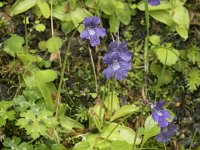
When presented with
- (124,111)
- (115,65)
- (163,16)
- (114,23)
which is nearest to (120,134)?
(124,111)

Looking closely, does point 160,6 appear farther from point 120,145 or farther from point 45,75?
point 120,145

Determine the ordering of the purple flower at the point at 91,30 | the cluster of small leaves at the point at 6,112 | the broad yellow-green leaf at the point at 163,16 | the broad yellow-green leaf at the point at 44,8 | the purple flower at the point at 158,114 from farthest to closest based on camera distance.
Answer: the broad yellow-green leaf at the point at 163,16 → the broad yellow-green leaf at the point at 44,8 → the cluster of small leaves at the point at 6,112 → the purple flower at the point at 91,30 → the purple flower at the point at 158,114

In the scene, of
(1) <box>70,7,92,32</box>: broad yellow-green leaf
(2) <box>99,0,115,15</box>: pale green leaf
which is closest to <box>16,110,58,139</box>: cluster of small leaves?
(1) <box>70,7,92,32</box>: broad yellow-green leaf

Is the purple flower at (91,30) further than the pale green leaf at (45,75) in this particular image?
No

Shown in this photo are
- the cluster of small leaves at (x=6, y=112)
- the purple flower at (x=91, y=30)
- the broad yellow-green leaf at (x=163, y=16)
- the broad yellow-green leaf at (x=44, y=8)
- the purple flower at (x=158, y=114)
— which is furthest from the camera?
the broad yellow-green leaf at (x=163, y=16)

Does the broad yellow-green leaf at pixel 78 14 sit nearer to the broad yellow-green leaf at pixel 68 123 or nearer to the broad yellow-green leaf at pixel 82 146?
the broad yellow-green leaf at pixel 68 123

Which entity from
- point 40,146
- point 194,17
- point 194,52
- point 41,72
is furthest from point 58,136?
point 194,17

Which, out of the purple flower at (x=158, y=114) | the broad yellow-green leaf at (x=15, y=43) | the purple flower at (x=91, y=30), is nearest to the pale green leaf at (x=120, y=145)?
the purple flower at (x=158, y=114)
